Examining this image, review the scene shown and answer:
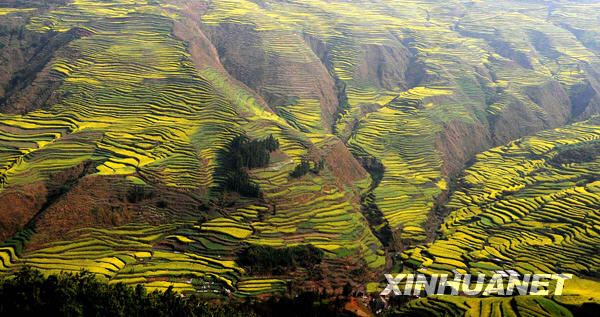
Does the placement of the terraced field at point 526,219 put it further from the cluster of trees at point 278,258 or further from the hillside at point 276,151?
the cluster of trees at point 278,258

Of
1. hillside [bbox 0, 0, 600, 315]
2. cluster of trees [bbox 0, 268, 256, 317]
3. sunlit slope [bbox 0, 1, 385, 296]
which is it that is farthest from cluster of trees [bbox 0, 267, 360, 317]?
sunlit slope [bbox 0, 1, 385, 296]

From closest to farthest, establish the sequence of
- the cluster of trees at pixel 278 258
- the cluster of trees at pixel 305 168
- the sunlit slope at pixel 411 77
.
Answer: the cluster of trees at pixel 278 258 < the cluster of trees at pixel 305 168 < the sunlit slope at pixel 411 77

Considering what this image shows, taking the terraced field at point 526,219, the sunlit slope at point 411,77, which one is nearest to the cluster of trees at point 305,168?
the sunlit slope at point 411,77

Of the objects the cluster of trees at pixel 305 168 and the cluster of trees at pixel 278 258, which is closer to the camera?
the cluster of trees at pixel 278 258

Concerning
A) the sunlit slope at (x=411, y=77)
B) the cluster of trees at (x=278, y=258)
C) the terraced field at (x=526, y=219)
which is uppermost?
the sunlit slope at (x=411, y=77)

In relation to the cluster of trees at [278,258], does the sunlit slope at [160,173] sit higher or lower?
higher

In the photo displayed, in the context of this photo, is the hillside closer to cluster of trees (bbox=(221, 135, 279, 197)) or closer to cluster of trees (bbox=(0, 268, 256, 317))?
cluster of trees (bbox=(221, 135, 279, 197))
